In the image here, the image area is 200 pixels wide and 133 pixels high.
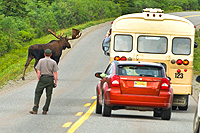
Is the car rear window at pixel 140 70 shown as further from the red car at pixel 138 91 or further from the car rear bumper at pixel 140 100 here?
the car rear bumper at pixel 140 100

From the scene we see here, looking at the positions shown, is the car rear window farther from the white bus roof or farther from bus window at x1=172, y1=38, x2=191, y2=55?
the white bus roof

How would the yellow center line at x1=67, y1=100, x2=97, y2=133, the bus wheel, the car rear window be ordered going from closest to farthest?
the yellow center line at x1=67, y1=100, x2=97, y2=133 → the car rear window → the bus wheel

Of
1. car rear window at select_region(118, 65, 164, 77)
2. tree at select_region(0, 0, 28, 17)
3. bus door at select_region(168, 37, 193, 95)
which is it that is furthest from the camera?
tree at select_region(0, 0, 28, 17)

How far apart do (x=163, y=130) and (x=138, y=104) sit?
165cm

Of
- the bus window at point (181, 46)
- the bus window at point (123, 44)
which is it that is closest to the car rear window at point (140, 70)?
the bus window at point (123, 44)

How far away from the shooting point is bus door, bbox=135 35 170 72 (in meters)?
18.3

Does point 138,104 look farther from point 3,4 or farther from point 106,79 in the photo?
point 3,4

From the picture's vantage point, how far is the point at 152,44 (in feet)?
61.0

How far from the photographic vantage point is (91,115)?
15445 millimetres

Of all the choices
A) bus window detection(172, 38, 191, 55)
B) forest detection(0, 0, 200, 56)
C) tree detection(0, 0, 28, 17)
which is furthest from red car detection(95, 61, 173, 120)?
tree detection(0, 0, 28, 17)

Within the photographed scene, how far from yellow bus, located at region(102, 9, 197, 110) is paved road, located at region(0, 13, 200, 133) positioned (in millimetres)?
1272

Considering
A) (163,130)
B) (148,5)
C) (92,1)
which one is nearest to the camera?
(163,130)

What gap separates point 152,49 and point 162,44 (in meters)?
0.39

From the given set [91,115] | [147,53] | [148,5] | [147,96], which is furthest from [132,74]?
[148,5]
